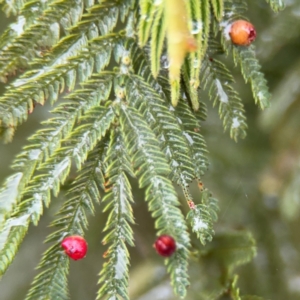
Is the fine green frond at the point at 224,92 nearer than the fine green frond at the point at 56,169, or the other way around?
the fine green frond at the point at 56,169

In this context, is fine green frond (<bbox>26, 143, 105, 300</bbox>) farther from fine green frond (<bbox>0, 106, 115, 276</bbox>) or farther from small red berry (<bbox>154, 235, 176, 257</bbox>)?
small red berry (<bbox>154, 235, 176, 257</bbox>)

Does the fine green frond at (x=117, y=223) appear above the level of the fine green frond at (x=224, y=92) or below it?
below

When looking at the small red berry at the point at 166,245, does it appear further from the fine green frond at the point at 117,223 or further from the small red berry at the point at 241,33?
the small red berry at the point at 241,33

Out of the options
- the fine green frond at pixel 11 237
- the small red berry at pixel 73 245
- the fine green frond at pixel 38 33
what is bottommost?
the small red berry at pixel 73 245

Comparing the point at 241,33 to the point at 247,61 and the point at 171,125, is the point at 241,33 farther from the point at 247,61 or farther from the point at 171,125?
the point at 171,125

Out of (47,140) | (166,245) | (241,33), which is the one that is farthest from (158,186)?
(241,33)

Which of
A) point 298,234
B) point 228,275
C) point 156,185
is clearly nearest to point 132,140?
point 156,185

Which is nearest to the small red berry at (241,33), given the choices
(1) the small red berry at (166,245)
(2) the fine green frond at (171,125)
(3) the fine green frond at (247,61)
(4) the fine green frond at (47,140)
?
(3) the fine green frond at (247,61)
